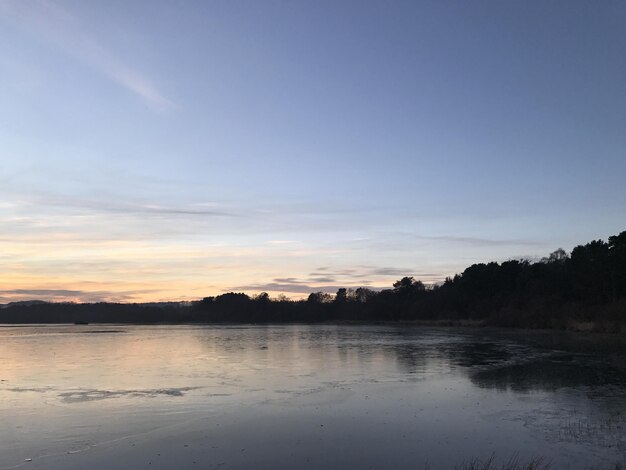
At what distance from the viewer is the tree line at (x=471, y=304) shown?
169 feet

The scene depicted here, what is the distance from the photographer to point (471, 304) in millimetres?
79938

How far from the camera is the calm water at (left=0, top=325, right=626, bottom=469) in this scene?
339 inches

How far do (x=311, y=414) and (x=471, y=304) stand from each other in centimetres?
7248

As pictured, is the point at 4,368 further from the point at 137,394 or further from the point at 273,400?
the point at 273,400

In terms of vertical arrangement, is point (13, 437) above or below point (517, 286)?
below

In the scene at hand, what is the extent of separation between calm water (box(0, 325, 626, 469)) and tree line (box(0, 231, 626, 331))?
28.5m

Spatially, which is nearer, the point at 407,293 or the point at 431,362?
the point at 431,362

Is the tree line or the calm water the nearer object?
the calm water

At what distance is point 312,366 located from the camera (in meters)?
21.9

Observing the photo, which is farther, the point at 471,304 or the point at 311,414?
the point at 471,304

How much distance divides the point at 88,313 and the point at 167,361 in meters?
126

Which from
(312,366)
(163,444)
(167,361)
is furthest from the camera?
(167,361)

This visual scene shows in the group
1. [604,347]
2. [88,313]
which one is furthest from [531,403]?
[88,313]

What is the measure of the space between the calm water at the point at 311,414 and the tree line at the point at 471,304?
28.5 metres
